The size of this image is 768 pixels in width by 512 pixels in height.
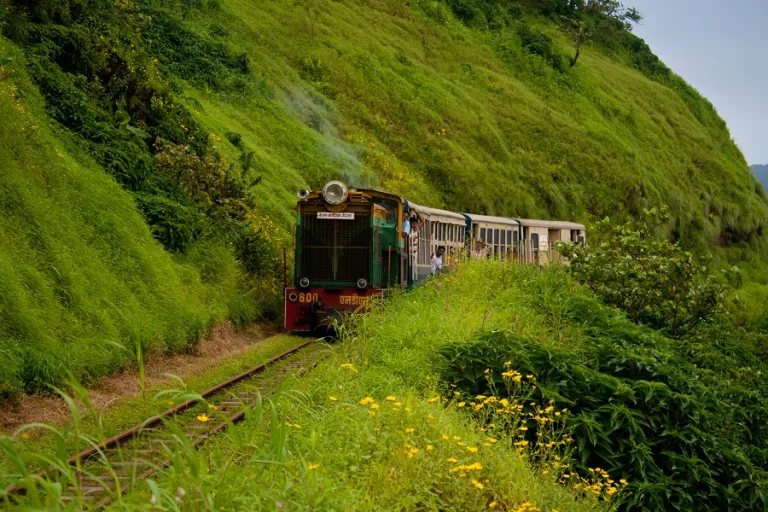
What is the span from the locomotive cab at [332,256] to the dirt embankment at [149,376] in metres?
1.36

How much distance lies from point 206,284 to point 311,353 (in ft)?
11.5

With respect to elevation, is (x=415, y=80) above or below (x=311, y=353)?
above

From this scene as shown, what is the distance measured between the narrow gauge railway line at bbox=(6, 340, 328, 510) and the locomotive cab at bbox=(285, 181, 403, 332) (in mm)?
1262

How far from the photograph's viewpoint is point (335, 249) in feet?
63.9

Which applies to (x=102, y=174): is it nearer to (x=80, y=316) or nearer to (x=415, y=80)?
(x=80, y=316)

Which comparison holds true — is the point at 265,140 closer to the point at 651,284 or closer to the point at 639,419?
the point at 651,284

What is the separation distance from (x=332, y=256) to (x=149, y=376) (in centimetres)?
636

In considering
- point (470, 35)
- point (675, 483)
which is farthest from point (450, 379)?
point (470, 35)

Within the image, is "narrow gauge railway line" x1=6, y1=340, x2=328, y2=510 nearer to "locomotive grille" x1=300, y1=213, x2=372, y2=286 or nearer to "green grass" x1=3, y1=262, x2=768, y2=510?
"green grass" x1=3, y1=262, x2=768, y2=510

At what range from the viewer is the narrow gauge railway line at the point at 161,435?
234 inches

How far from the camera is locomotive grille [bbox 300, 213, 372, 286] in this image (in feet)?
63.4

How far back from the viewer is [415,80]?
4850cm

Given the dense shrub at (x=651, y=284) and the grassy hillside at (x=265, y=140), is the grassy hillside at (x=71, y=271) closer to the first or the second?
the grassy hillside at (x=265, y=140)

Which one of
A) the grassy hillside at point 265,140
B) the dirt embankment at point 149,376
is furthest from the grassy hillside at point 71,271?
the dirt embankment at point 149,376
